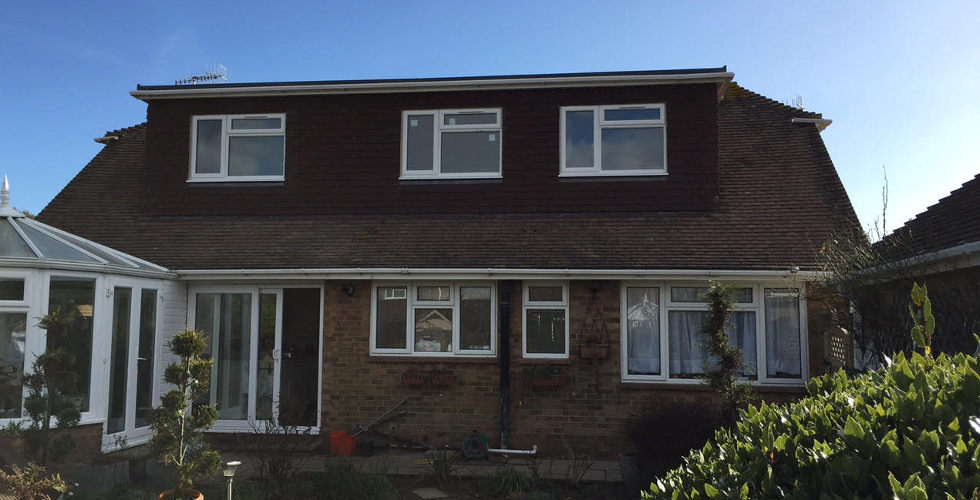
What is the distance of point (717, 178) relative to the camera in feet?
35.5

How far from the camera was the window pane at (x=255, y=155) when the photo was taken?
11711mm

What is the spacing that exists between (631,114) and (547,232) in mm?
2329

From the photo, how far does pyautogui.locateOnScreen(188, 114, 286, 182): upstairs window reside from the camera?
11.7 m

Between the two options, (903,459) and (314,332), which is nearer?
(903,459)

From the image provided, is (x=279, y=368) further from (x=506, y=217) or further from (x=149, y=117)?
(x=149, y=117)

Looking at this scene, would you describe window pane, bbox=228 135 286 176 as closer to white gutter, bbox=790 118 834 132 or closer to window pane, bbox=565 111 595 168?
window pane, bbox=565 111 595 168

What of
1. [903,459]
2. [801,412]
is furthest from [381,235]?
[903,459]

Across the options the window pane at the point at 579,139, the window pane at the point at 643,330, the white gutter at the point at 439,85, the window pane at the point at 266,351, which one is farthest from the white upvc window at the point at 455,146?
the window pane at the point at 643,330

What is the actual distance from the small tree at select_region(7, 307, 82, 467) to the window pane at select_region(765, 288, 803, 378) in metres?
8.11

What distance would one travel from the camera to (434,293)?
1021 cm

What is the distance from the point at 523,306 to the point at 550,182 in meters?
2.15

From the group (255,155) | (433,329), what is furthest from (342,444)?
(255,155)

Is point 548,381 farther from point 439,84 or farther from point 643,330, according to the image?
point 439,84

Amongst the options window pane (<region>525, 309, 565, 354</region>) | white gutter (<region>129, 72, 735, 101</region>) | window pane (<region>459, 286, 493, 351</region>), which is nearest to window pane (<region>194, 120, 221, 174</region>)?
white gutter (<region>129, 72, 735, 101</region>)
